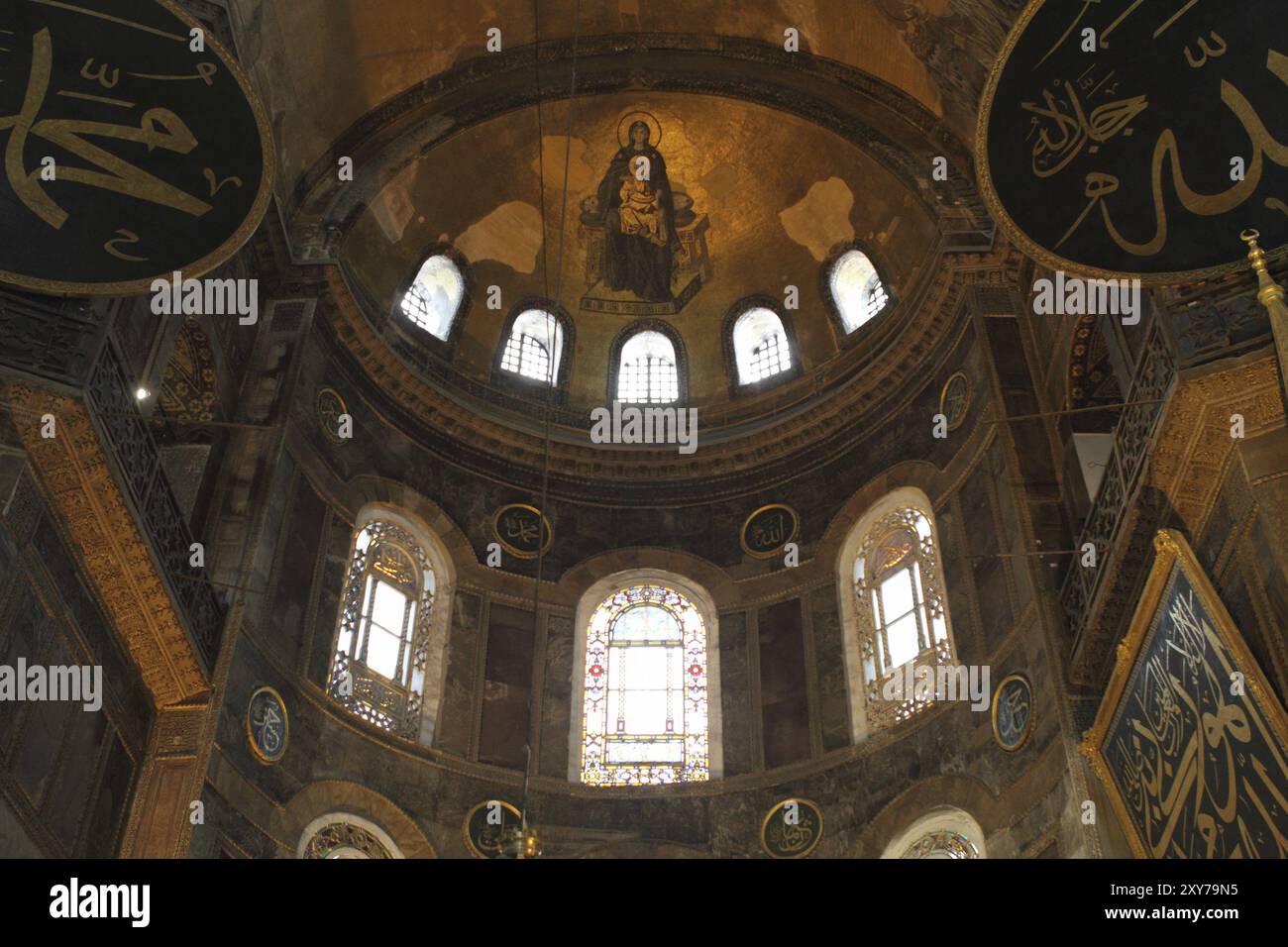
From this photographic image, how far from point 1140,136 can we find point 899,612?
524 centimetres

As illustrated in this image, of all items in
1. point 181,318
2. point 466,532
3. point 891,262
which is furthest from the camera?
point 891,262

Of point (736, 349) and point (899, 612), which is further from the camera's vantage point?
point (736, 349)

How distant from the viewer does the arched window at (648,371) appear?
16891 mm

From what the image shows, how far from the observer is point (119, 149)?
32.9ft

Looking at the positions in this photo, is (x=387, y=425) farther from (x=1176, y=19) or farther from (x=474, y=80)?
(x=1176, y=19)

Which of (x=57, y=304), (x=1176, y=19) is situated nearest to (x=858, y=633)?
(x=1176, y=19)

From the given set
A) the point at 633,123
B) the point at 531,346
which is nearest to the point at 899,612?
the point at 531,346

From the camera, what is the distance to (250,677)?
36.9 ft

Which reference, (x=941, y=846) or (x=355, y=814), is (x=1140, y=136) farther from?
(x=355, y=814)

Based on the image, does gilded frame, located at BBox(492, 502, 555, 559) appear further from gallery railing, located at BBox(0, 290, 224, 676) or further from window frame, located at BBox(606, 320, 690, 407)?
gallery railing, located at BBox(0, 290, 224, 676)

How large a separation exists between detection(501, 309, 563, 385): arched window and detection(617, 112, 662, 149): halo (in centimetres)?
234

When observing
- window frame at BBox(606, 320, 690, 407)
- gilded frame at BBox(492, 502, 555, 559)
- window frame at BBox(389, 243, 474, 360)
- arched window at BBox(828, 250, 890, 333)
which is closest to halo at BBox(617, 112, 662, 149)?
window frame at BBox(606, 320, 690, 407)

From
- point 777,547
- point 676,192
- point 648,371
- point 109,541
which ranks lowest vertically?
point 109,541

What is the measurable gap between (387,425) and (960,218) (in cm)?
628
